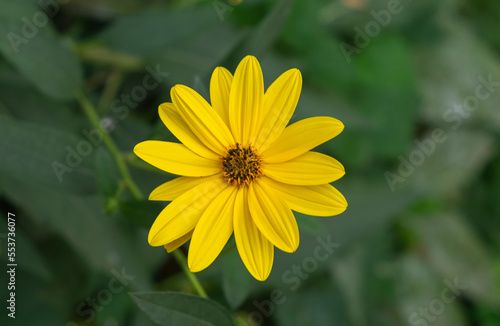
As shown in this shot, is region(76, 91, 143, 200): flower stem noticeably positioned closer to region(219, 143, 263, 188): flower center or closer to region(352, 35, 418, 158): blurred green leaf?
region(219, 143, 263, 188): flower center

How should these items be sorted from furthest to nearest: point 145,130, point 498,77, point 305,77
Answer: point 498,77 → point 305,77 → point 145,130

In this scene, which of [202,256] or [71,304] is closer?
[202,256]

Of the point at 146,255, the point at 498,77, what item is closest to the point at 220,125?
the point at 146,255

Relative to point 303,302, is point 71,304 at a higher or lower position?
higher

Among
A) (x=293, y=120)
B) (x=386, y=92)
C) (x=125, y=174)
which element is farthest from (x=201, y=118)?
(x=386, y=92)

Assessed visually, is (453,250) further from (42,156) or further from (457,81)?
(42,156)

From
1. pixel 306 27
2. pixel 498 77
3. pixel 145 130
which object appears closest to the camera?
pixel 145 130

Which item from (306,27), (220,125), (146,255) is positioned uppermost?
(306,27)

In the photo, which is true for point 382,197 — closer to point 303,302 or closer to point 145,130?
point 303,302

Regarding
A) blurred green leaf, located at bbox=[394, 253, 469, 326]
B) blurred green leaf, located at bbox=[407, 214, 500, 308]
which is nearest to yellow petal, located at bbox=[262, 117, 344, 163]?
blurred green leaf, located at bbox=[394, 253, 469, 326]
